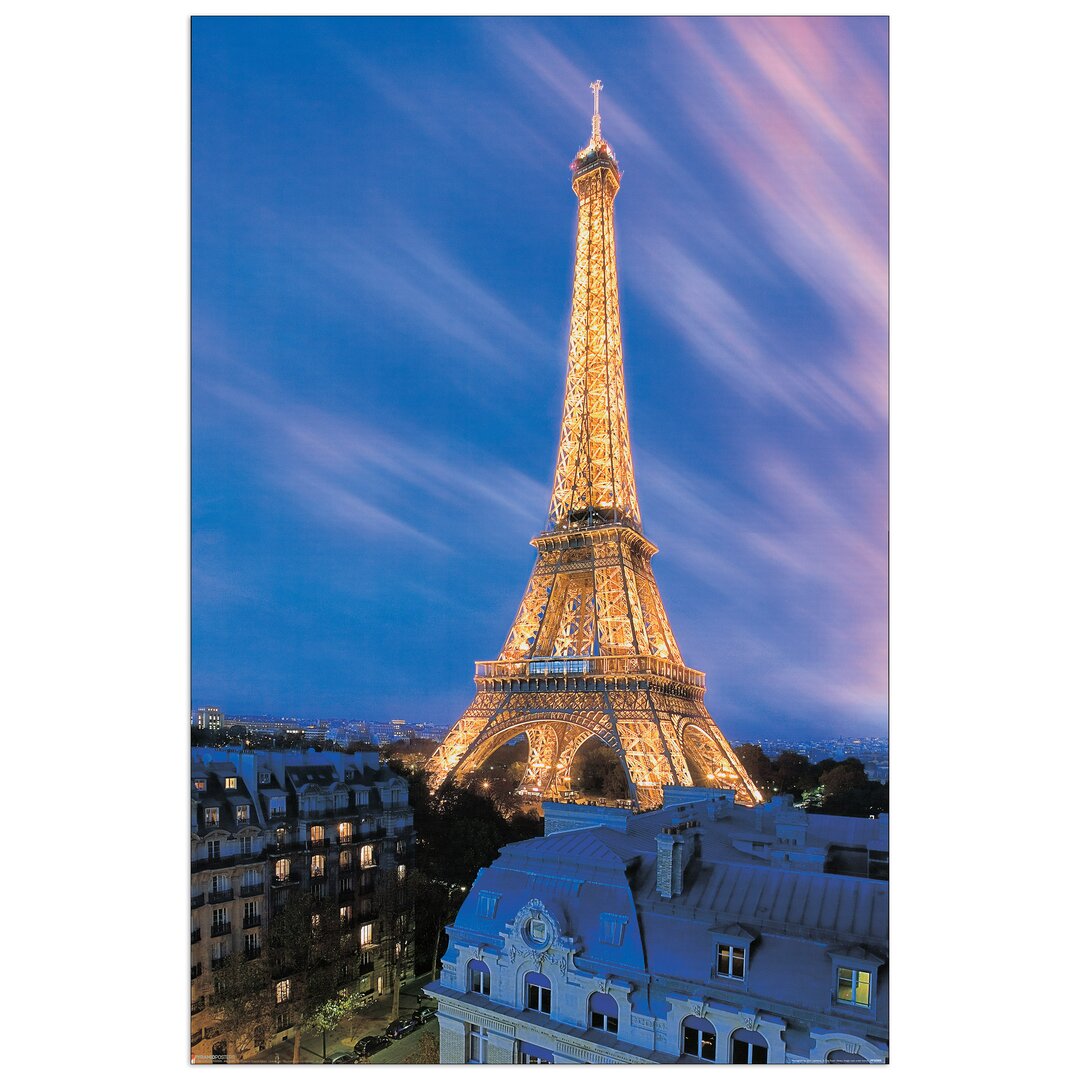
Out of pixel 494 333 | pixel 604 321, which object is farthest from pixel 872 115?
pixel 494 333

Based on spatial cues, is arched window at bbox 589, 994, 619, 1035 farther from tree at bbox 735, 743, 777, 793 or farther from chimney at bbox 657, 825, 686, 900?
tree at bbox 735, 743, 777, 793

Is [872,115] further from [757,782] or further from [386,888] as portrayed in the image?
[386,888]

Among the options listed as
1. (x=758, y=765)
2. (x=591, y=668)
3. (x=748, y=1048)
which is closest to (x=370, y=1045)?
(x=748, y=1048)

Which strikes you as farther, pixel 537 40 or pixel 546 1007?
pixel 537 40

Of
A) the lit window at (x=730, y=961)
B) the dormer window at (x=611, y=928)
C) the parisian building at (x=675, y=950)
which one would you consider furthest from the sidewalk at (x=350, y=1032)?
the lit window at (x=730, y=961)

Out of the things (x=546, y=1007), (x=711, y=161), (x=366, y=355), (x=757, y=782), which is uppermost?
(x=711, y=161)
